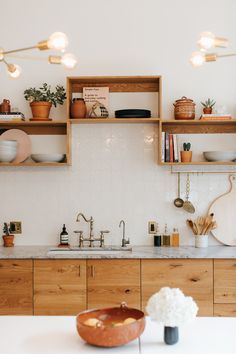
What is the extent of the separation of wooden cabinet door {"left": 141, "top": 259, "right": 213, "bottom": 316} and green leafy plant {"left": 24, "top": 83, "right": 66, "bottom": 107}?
1.58m

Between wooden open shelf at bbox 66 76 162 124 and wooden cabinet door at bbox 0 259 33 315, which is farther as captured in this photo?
wooden open shelf at bbox 66 76 162 124

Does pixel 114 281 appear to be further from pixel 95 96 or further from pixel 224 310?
pixel 95 96

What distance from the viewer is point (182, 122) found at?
4.12m

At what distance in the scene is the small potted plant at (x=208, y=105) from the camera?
4.13 metres

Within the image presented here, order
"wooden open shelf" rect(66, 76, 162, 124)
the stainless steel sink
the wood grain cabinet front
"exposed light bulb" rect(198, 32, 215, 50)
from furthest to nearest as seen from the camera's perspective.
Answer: "wooden open shelf" rect(66, 76, 162, 124)
the stainless steel sink
the wood grain cabinet front
"exposed light bulb" rect(198, 32, 215, 50)

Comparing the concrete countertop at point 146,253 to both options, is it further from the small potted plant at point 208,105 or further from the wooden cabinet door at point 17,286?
the small potted plant at point 208,105

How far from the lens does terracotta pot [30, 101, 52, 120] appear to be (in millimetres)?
4133

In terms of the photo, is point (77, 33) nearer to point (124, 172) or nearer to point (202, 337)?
point (124, 172)

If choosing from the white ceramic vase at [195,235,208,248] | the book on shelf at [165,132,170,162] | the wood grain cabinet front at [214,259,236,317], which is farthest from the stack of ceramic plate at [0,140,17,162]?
the wood grain cabinet front at [214,259,236,317]

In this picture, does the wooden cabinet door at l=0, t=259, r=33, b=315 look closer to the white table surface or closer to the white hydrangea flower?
the white table surface

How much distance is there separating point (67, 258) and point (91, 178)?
86cm

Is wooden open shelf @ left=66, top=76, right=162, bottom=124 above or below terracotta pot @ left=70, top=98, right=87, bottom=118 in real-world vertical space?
above

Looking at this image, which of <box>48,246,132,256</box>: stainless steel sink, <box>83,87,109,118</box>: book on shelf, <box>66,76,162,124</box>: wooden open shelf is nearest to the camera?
<box>48,246,132,256</box>: stainless steel sink

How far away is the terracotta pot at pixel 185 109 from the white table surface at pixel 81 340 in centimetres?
223
